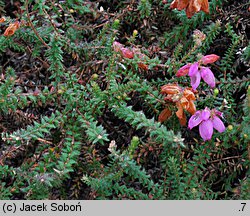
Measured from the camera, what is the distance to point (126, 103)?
1.75 m

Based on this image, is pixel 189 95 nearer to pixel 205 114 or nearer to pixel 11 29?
pixel 205 114

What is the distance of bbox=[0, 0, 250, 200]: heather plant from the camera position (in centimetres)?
169

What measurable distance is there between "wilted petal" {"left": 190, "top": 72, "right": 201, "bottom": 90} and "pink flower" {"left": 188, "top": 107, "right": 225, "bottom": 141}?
9 centimetres

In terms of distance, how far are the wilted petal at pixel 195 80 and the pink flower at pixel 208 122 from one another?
0.31 ft

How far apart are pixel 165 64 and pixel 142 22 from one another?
292mm

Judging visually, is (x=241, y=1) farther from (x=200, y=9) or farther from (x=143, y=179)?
(x=143, y=179)

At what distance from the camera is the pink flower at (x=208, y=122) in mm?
1698

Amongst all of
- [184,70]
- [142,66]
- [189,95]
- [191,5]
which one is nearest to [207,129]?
[189,95]

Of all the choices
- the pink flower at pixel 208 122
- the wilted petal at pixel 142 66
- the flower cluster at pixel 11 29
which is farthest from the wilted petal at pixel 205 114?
the flower cluster at pixel 11 29

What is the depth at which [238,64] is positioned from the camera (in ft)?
6.44

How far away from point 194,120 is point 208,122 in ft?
0.18

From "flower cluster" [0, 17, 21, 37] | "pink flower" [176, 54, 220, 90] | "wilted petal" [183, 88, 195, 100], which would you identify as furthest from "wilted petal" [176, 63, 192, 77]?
"flower cluster" [0, 17, 21, 37]

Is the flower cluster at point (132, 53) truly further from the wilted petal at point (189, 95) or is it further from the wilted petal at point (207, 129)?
the wilted petal at point (207, 129)

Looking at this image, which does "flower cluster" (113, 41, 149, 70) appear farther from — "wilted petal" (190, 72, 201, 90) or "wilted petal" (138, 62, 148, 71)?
"wilted petal" (190, 72, 201, 90)
